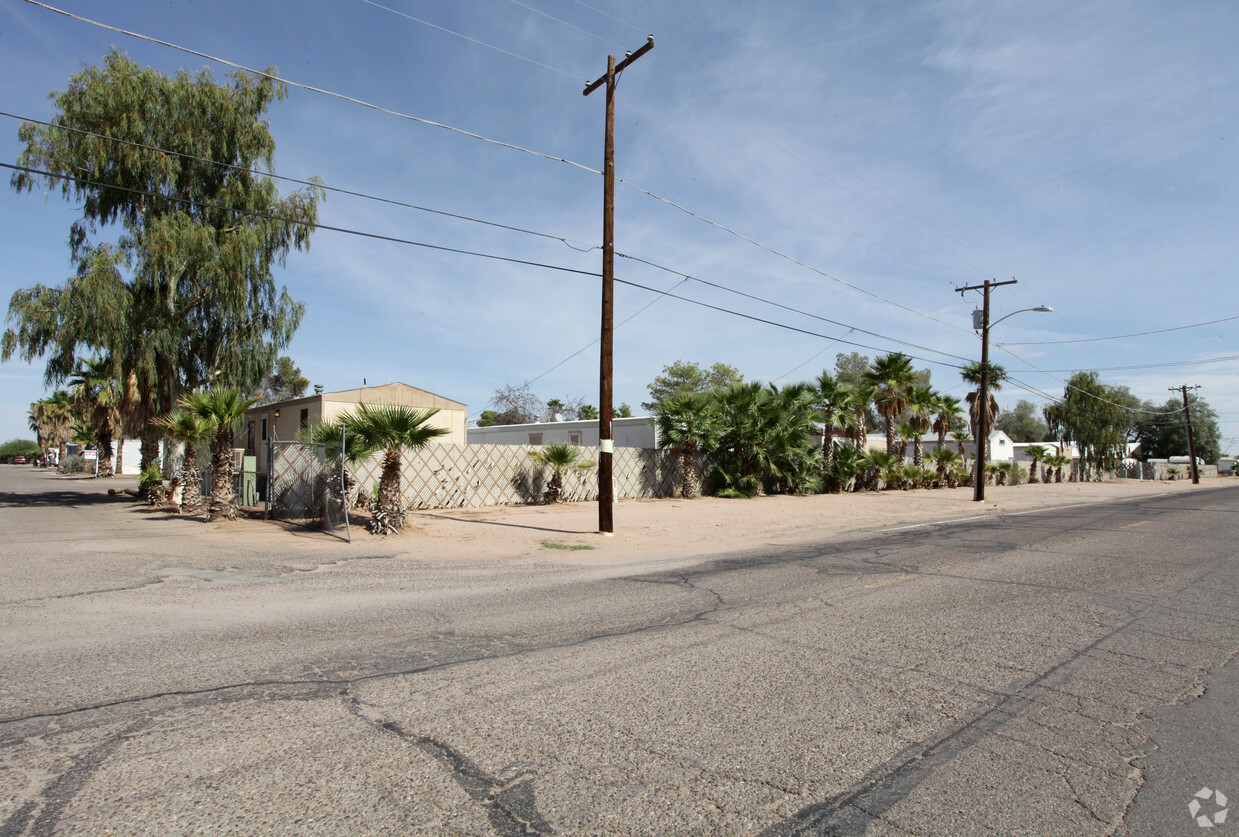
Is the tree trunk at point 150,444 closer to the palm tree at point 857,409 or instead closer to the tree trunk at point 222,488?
the tree trunk at point 222,488

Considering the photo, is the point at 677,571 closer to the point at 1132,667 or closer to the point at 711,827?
the point at 1132,667

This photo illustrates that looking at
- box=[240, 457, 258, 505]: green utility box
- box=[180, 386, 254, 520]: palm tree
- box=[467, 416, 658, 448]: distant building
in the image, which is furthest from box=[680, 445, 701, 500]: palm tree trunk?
box=[180, 386, 254, 520]: palm tree

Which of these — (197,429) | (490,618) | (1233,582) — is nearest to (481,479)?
(197,429)

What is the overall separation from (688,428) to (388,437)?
45.5 ft

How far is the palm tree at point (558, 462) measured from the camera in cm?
2114

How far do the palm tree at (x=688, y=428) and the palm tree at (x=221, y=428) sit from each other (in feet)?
46.7

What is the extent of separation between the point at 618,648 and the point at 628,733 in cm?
175

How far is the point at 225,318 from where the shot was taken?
2250 cm

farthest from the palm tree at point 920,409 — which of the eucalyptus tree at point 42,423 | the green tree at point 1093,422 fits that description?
the eucalyptus tree at point 42,423

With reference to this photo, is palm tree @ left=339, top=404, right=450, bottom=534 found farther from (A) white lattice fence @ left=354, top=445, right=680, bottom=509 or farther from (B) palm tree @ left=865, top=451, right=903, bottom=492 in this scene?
(B) palm tree @ left=865, top=451, right=903, bottom=492

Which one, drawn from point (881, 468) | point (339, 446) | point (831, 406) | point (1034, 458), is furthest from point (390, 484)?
point (1034, 458)

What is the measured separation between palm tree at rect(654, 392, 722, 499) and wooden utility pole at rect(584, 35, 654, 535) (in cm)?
1057

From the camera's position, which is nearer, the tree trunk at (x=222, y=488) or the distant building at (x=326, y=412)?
the tree trunk at (x=222, y=488)

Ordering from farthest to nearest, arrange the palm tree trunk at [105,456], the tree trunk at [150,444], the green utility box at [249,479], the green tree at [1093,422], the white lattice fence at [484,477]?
the green tree at [1093,422], the palm tree trunk at [105,456], the tree trunk at [150,444], the green utility box at [249,479], the white lattice fence at [484,477]
